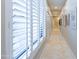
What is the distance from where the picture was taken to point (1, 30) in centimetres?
218

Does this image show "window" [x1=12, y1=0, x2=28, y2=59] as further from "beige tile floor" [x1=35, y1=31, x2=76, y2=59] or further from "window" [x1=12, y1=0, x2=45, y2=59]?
"beige tile floor" [x1=35, y1=31, x2=76, y2=59]

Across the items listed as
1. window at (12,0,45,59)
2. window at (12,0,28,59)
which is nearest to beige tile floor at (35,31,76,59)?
window at (12,0,45,59)

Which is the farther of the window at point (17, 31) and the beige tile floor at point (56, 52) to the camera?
the beige tile floor at point (56, 52)

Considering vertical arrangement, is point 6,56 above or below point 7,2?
below

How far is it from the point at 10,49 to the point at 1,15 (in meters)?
0.44

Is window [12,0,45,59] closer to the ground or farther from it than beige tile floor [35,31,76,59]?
farther from it

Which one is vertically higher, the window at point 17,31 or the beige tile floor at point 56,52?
the window at point 17,31

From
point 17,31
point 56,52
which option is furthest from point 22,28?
point 56,52

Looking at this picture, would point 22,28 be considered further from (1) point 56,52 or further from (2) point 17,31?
(1) point 56,52

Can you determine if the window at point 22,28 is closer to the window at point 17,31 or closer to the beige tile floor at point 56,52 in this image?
the window at point 17,31

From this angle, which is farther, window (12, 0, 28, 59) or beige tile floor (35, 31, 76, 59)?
beige tile floor (35, 31, 76, 59)

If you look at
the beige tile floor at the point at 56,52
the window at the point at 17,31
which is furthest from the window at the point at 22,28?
the beige tile floor at the point at 56,52

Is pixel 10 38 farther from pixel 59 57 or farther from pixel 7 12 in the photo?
pixel 59 57

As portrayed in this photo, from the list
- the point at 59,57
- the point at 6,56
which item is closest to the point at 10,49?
the point at 6,56
